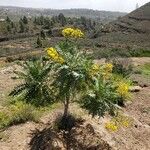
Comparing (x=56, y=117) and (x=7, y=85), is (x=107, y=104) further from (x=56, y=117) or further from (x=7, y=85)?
(x=7, y=85)

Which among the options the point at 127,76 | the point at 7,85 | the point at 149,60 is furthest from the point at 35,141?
the point at 149,60

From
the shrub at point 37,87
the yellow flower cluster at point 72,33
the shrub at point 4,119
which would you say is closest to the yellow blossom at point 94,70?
the yellow flower cluster at point 72,33

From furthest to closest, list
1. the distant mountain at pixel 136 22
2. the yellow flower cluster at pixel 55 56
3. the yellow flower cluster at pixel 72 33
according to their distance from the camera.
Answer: the distant mountain at pixel 136 22, the yellow flower cluster at pixel 72 33, the yellow flower cluster at pixel 55 56

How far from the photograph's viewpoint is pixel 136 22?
6975 centimetres

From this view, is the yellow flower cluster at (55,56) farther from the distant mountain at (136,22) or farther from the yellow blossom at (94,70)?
the distant mountain at (136,22)

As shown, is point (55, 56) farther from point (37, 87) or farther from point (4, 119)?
point (4, 119)

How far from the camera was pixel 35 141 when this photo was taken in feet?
39.7

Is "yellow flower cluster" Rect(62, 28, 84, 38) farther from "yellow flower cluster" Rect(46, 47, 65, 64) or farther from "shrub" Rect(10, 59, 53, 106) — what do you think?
"shrub" Rect(10, 59, 53, 106)

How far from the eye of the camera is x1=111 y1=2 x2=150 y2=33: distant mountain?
65.0 m

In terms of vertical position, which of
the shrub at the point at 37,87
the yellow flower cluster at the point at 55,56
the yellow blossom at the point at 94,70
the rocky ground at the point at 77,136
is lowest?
the rocky ground at the point at 77,136

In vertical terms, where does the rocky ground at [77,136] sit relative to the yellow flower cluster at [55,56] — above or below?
below

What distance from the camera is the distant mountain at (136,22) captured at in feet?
213

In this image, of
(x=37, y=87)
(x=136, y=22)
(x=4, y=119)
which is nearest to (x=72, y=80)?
(x=37, y=87)

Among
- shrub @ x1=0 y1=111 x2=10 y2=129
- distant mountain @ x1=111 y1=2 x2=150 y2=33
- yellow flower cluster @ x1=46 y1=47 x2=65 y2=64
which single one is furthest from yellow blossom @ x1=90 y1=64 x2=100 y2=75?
distant mountain @ x1=111 y1=2 x2=150 y2=33
